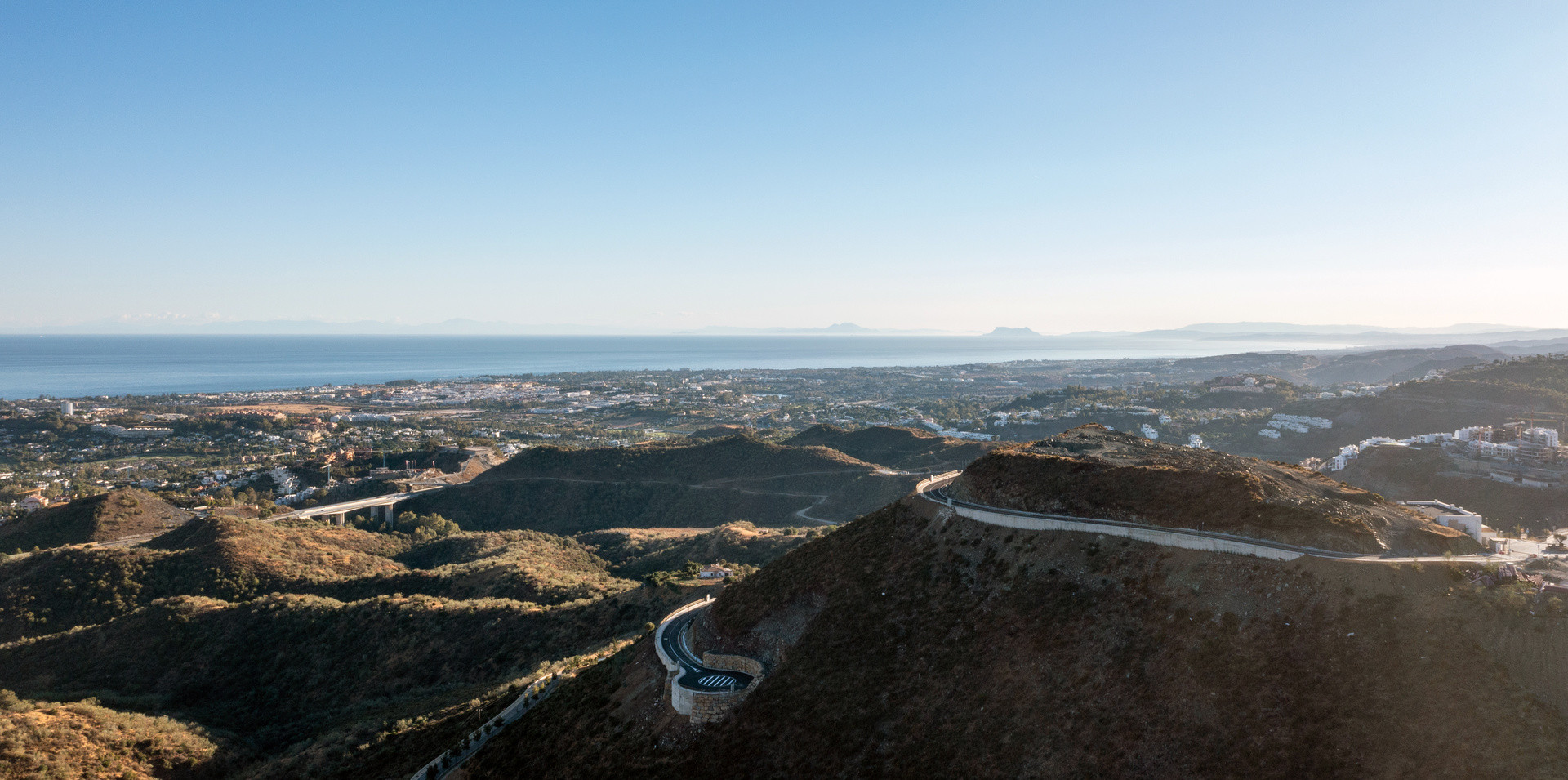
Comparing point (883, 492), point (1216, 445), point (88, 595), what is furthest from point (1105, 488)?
point (1216, 445)

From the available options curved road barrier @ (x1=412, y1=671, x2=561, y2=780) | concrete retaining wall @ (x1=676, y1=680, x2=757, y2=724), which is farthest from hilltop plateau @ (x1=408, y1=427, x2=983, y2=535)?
concrete retaining wall @ (x1=676, y1=680, x2=757, y2=724)

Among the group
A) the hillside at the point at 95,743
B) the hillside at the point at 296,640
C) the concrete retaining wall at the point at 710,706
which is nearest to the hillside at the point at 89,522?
the hillside at the point at 296,640

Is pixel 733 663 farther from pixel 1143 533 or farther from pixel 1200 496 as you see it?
pixel 1200 496

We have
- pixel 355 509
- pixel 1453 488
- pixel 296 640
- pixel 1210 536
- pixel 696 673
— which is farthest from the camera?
pixel 355 509

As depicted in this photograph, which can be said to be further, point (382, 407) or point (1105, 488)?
point (382, 407)

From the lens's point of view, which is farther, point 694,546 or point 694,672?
point 694,546

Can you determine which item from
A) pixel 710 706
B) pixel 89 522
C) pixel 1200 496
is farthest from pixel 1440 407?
pixel 89 522

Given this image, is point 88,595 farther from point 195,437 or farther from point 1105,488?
point 195,437
